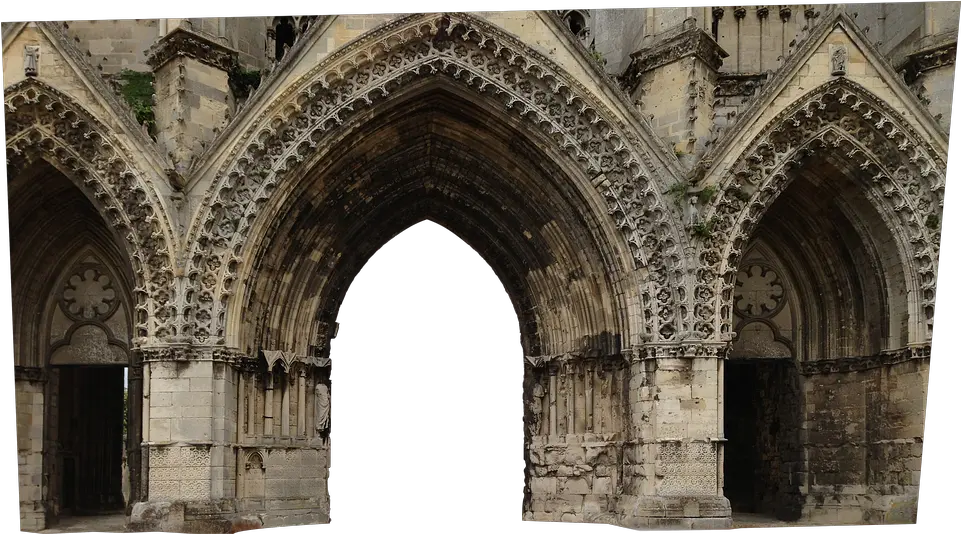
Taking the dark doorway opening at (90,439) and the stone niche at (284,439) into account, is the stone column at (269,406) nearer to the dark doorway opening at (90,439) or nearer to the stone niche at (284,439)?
the stone niche at (284,439)

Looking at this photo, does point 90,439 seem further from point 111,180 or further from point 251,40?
point 251,40

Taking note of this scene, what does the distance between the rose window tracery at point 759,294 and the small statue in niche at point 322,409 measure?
19.1ft

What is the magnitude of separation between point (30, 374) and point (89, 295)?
4.20 ft

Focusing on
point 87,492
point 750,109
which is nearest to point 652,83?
point 750,109

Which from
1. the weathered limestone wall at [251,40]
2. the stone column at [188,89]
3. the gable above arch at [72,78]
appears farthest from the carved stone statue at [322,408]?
the weathered limestone wall at [251,40]

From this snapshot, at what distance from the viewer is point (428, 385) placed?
16875 mm

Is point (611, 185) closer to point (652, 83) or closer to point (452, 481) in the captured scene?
point (652, 83)

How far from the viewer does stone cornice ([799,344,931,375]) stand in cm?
1424

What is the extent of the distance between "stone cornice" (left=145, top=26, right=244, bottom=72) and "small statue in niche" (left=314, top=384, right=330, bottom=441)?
4454 mm

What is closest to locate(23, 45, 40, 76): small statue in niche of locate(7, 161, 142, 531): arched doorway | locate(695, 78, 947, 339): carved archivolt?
locate(7, 161, 142, 531): arched doorway

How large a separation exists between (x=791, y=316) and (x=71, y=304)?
983cm

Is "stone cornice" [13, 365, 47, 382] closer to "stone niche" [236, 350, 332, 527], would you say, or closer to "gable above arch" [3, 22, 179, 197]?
"stone niche" [236, 350, 332, 527]

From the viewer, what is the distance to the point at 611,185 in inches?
568

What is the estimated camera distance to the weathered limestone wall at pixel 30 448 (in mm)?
14891
